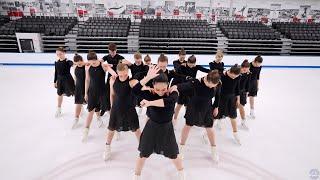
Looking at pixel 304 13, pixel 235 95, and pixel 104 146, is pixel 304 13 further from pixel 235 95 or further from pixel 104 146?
pixel 104 146

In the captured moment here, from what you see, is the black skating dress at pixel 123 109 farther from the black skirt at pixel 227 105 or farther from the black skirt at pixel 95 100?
the black skirt at pixel 227 105

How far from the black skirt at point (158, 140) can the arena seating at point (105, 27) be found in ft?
21.4

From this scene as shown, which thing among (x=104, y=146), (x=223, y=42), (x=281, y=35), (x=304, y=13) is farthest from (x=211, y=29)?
(x=104, y=146)

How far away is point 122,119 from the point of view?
11.0ft

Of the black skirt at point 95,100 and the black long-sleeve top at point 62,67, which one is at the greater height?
the black long-sleeve top at point 62,67

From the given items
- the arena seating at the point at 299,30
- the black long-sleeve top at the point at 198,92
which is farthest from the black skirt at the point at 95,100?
the arena seating at the point at 299,30

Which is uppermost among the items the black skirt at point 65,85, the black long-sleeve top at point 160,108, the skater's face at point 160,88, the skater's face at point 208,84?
the skater's face at point 160,88

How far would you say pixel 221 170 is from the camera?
3.53 metres

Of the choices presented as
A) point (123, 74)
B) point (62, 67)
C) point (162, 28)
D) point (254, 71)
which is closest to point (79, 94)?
point (62, 67)

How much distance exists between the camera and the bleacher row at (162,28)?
29.4 ft

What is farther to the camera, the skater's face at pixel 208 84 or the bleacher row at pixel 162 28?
the bleacher row at pixel 162 28

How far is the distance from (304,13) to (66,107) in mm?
9796

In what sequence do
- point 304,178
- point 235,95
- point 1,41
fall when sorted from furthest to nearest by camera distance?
point 1,41
point 235,95
point 304,178

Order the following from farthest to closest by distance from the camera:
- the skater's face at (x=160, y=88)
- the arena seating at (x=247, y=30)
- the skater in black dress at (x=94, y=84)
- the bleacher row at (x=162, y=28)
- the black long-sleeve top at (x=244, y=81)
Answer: the arena seating at (x=247, y=30), the bleacher row at (x=162, y=28), the black long-sleeve top at (x=244, y=81), the skater in black dress at (x=94, y=84), the skater's face at (x=160, y=88)
